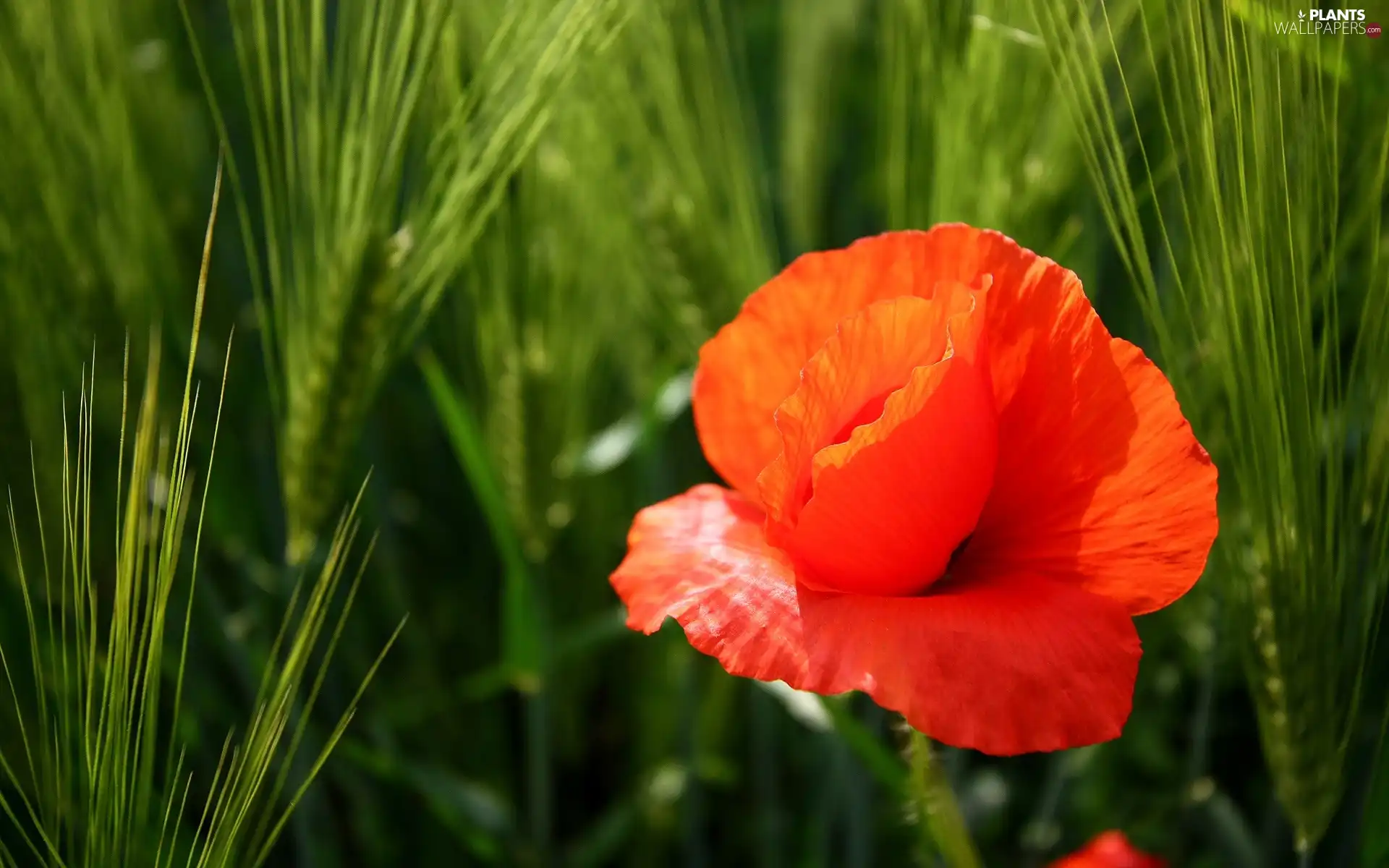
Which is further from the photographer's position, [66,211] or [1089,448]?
[66,211]

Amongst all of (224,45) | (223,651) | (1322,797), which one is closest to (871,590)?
(1322,797)

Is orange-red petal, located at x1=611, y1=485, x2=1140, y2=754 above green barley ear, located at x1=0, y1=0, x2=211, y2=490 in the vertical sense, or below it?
below

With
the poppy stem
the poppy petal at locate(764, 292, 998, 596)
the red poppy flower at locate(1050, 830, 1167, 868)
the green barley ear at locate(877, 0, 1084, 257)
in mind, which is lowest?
the red poppy flower at locate(1050, 830, 1167, 868)

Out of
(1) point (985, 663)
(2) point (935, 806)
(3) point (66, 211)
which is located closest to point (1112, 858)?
(2) point (935, 806)

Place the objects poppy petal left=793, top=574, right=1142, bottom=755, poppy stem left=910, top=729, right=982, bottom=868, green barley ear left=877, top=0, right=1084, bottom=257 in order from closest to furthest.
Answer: poppy petal left=793, top=574, right=1142, bottom=755, poppy stem left=910, top=729, right=982, bottom=868, green barley ear left=877, top=0, right=1084, bottom=257

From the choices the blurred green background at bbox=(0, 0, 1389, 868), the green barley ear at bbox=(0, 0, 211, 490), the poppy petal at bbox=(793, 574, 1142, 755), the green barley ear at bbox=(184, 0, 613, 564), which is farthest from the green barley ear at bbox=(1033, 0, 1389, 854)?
the green barley ear at bbox=(0, 0, 211, 490)

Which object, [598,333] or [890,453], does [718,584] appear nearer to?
[890,453]

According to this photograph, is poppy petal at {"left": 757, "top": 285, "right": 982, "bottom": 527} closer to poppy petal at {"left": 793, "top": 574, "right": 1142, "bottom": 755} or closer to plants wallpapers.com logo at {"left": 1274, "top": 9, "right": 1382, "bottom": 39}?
poppy petal at {"left": 793, "top": 574, "right": 1142, "bottom": 755}
